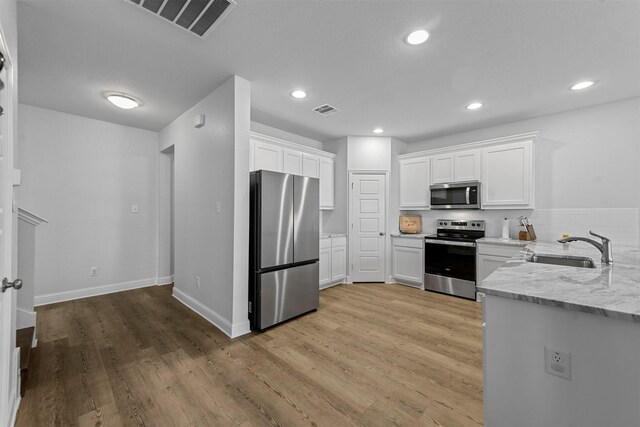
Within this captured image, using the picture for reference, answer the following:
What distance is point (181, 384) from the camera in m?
1.94

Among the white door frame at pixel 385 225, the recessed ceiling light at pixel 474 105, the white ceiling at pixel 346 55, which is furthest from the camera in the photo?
the white door frame at pixel 385 225

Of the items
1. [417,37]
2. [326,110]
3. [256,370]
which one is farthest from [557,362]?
[326,110]

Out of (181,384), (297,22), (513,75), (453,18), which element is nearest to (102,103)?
(297,22)

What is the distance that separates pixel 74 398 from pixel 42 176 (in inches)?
125

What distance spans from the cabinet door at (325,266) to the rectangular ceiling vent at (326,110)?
6.70ft

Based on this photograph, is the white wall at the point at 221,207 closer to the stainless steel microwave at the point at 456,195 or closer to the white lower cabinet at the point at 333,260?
the white lower cabinet at the point at 333,260

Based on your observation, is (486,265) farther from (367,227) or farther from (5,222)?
(5,222)

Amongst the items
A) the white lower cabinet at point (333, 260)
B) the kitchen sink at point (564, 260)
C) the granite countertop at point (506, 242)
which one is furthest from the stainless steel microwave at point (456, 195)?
the kitchen sink at point (564, 260)

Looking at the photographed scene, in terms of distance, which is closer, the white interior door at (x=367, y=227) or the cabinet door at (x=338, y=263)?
the cabinet door at (x=338, y=263)

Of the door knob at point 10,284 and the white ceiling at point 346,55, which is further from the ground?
the white ceiling at point 346,55

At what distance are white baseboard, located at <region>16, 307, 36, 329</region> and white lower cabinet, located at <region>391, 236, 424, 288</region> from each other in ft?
15.2

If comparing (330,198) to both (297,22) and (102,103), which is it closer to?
(297,22)

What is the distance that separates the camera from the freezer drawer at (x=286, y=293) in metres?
2.81

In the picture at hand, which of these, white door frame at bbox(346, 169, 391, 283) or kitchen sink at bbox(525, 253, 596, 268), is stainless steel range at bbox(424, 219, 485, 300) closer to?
white door frame at bbox(346, 169, 391, 283)
